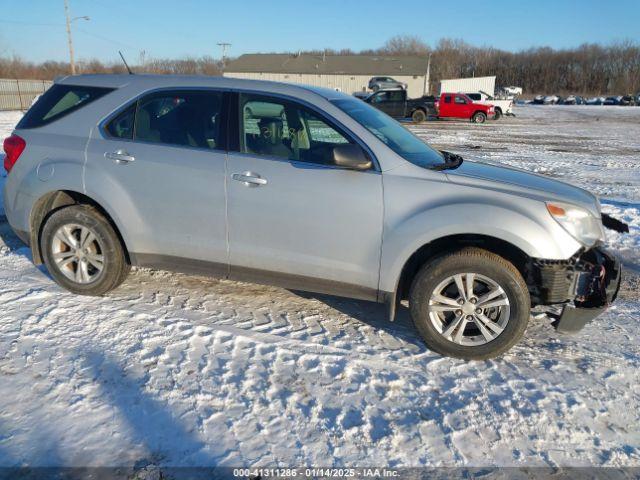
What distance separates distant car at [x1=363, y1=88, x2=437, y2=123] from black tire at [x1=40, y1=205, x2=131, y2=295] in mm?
25680

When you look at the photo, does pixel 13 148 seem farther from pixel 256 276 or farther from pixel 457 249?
pixel 457 249

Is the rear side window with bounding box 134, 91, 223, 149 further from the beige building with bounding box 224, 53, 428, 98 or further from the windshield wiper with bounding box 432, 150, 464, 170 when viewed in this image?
the beige building with bounding box 224, 53, 428, 98

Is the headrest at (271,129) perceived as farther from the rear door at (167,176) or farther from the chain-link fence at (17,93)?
the chain-link fence at (17,93)

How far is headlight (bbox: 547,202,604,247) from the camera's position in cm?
341

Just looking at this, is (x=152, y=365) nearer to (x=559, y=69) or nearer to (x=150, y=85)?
(x=150, y=85)

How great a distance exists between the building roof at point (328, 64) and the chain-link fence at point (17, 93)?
26.3m

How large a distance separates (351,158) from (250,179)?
804 millimetres

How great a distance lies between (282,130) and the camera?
3.93 m

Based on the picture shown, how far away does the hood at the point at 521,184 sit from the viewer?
11.6 feet

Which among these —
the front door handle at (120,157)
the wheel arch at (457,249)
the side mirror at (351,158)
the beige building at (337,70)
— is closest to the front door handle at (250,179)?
the side mirror at (351,158)

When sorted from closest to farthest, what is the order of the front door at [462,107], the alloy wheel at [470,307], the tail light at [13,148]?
the alloy wheel at [470,307], the tail light at [13,148], the front door at [462,107]

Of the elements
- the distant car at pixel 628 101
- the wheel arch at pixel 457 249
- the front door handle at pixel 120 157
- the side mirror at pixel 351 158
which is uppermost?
the distant car at pixel 628 101

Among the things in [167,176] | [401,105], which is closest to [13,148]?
[167,176]

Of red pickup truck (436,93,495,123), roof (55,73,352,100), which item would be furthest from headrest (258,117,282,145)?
red pickup truck (436,93,495,123)
